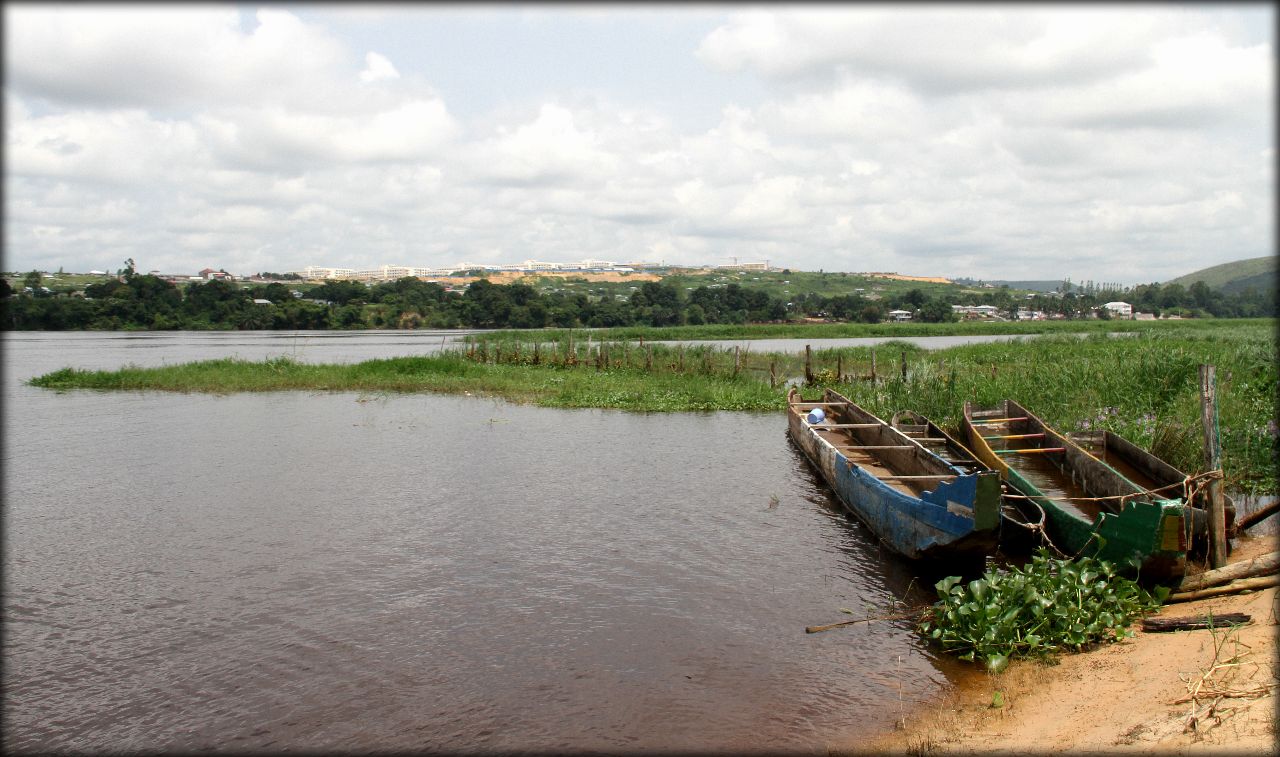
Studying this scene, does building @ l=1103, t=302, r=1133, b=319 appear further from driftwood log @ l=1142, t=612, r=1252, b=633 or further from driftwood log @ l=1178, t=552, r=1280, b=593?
driftwood log @ l=1142, t=612, r=1252, b=633

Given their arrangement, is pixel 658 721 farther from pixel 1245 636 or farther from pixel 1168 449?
pixel 1168 449

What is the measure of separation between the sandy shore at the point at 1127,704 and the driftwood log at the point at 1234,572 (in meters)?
0.16

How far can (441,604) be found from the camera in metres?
8.83

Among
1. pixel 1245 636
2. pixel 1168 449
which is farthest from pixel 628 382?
pixel 1245 636

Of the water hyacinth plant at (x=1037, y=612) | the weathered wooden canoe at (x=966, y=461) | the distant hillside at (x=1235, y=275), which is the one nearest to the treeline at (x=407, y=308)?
the distant hillside at (x=1235, y=275)

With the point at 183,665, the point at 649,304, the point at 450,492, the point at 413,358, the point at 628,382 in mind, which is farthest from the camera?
the point at 649,304

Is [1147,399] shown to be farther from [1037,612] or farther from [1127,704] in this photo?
[1127,704]

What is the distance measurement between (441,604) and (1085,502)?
26.6 feet

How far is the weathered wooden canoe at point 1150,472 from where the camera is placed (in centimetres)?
796

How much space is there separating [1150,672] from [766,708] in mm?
2891

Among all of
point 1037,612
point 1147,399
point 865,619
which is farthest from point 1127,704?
point 1147,399

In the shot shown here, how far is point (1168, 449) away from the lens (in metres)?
12.0

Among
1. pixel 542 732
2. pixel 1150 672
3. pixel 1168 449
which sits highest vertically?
pixel 1168 449

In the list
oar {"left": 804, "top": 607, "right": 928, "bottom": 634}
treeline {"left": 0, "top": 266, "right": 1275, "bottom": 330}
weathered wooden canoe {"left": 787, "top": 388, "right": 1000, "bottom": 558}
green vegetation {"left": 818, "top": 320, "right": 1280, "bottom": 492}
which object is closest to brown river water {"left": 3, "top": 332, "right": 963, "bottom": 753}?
oar {"left": 804, "top": 607, "right": 928, "bottom": 634}
